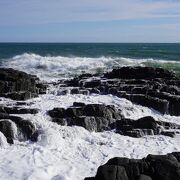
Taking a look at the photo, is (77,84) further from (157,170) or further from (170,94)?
(157,170)

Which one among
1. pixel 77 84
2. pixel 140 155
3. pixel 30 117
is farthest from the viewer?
pixel 77 84

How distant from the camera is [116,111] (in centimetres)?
1689

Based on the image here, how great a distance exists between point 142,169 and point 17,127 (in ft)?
19.3

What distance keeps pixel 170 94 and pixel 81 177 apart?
385 inches

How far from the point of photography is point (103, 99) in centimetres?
1966

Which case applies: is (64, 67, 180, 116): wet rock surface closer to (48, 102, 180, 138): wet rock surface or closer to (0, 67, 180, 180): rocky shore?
(0, 67, 180, 180): rocky shore

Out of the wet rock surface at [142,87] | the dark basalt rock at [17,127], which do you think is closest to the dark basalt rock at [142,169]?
the dark basalt rock at [17,127]

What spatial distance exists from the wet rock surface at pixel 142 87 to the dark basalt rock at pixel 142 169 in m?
8.91

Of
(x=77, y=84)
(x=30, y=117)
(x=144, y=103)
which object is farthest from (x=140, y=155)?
(x=77, y=84)

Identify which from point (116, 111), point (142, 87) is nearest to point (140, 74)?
point (142, 87)

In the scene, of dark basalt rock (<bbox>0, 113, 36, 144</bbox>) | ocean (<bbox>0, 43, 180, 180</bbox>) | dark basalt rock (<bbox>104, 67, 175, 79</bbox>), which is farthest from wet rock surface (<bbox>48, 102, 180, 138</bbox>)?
dark basalt rock (<bbox>104, 67, 175, 79</bbox>)

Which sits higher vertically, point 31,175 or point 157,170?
point 157,170

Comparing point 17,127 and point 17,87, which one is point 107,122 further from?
point 17,87

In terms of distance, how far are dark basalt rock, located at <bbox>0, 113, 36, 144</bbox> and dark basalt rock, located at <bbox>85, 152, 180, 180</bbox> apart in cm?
489
